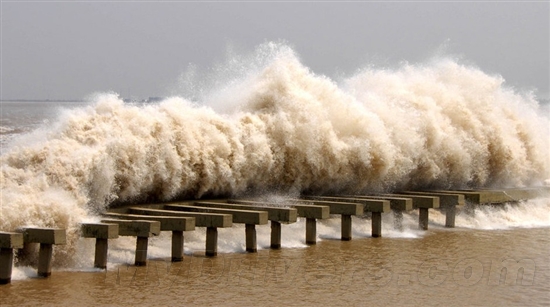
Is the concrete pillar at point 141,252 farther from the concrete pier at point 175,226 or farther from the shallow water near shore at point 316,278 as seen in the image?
the concrete pier at point 175,226

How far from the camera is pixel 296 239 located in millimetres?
14562

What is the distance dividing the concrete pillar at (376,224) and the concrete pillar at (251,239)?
2977 millimetres

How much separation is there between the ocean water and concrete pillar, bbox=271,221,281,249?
0.67ft

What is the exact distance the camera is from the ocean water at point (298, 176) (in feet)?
35.8

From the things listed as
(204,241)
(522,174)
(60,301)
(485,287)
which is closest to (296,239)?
(204,241)

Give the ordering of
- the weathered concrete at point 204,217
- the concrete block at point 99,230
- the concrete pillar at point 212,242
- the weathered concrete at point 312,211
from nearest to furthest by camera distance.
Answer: the concrete block at point 99,230 < the weathered concrete at point 204,217 < the concrete pillar at point 212,242 < the weathered concrete at point 312,211

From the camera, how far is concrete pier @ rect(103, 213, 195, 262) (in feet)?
40.0

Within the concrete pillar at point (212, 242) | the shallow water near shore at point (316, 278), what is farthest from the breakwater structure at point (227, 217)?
the shallow water near shore at point (316, 278)

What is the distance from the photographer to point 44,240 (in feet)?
35.2

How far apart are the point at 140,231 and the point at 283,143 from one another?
5.53 m

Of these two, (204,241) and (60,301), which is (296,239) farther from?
(60,301)

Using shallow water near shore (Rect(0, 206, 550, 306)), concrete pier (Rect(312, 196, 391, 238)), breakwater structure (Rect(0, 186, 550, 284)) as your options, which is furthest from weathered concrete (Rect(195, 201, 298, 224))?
concrete pier (Rect(312, 196, 391, 238))

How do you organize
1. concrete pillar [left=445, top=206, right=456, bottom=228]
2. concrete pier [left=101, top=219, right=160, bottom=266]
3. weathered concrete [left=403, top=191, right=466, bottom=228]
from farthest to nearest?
concrete pillar [left=445, top=206, right=456, bottom=228], weathered concrete [left=403, top=191, right=466, bottom=228], concrete pier [left=101, top=219, right=160, bottom=266]

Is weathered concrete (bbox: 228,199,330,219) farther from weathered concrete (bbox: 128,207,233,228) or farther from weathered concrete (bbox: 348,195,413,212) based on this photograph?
weathered concrete (bbox: 348,195,413,212)
